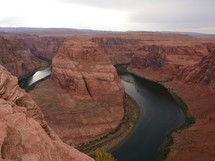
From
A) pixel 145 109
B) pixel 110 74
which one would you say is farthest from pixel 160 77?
pixel 110 74

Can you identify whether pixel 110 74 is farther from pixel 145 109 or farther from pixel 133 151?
pixel 133 151

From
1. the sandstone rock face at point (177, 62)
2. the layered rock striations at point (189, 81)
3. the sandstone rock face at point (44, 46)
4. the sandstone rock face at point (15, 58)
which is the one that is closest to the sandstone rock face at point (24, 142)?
the layered rock striations at point (189, 81)

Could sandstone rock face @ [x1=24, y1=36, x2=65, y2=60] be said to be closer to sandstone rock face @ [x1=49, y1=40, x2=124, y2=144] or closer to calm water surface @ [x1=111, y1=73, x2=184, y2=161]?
calm water surface @ [x1=111, y1=73, x2=184, y2=161]

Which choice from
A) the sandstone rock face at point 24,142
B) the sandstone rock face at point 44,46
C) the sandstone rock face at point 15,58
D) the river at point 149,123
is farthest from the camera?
the sandstone rock face at point 44,46

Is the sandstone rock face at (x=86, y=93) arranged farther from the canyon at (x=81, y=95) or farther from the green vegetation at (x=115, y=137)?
the green vegetation at (x=115, y=137)

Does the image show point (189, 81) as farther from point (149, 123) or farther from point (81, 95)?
point (81, 95)

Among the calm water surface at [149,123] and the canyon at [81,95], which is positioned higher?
the canyon at [81,95]
